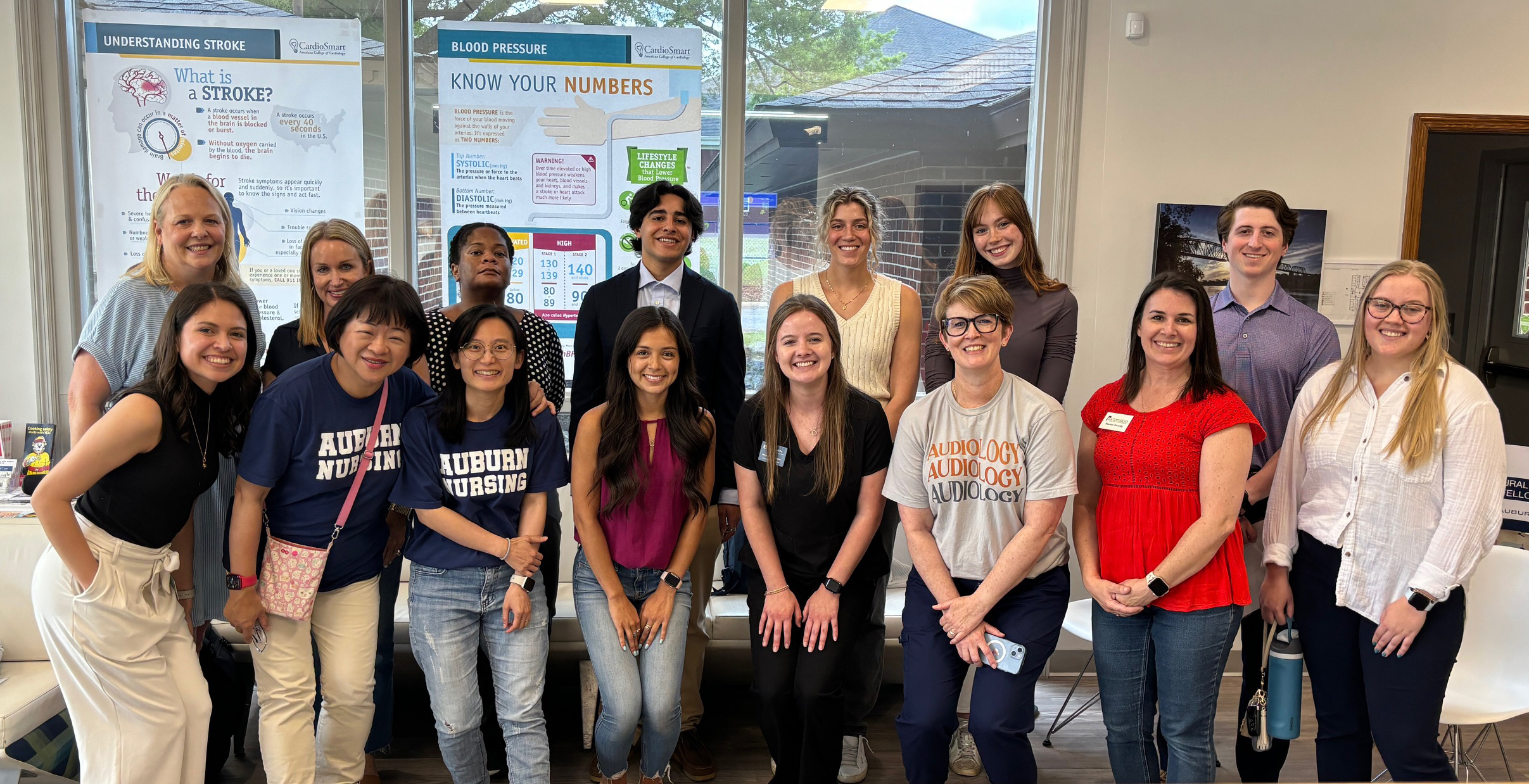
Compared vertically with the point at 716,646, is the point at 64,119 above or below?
above

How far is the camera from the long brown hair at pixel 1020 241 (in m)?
2.71

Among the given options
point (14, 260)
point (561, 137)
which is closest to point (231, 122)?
point (14, 260)

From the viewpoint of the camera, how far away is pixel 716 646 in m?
3.35

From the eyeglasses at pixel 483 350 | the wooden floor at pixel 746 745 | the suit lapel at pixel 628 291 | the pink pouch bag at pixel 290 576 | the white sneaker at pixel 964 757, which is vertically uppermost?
the suit lapel at pixel 628 291

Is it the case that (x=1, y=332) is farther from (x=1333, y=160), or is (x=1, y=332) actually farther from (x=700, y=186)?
(x=1333, y=160)

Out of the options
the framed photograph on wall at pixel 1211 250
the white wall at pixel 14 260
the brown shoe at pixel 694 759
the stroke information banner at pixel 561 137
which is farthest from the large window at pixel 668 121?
the brown shoe at pixel 694 759

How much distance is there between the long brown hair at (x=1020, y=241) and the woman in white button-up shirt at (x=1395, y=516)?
801 millimetres

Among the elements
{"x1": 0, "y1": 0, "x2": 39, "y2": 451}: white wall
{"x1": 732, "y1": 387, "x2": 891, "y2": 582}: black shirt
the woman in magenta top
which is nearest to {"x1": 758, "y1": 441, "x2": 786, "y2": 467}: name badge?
{"x1": 732, "y1": 387, "x2": 891, "y2": 582}: black shirt

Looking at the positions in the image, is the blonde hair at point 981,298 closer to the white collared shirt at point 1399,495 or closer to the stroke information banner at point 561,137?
the white collared shirt at point 1399,495

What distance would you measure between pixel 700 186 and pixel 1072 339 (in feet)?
6.13

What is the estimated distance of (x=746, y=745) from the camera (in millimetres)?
3137

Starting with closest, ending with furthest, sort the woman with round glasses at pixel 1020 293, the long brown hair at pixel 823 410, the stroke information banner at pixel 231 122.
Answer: the long brown hair at pixel 823 410
the woman with round glasses at pixel 1020 293
the stroke information banner at pixel 231 122

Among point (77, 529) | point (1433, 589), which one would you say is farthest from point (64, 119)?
point (1433, 589)

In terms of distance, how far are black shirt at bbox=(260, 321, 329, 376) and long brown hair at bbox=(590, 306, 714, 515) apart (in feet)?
2.84
